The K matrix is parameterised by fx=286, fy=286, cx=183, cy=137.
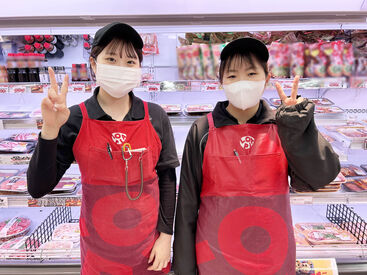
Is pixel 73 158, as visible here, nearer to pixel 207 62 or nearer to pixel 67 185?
pixel 67 185

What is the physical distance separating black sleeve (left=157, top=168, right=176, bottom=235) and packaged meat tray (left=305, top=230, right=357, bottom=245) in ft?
4.10

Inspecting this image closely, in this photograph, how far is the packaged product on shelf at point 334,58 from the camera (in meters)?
1.88

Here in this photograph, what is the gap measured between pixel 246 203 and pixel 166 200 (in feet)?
1.30

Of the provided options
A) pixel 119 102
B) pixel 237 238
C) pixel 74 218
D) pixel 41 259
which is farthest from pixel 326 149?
pixel 74 218

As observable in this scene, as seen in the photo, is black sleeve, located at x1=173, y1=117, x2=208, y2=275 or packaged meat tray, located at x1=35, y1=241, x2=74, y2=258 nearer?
black sleeve, located at x1=173, y1=117, x2=208, y2=275

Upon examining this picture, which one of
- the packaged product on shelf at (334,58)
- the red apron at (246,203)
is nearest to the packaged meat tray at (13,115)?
the red apron at (246,203)

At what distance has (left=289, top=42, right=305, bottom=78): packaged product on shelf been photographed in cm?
192

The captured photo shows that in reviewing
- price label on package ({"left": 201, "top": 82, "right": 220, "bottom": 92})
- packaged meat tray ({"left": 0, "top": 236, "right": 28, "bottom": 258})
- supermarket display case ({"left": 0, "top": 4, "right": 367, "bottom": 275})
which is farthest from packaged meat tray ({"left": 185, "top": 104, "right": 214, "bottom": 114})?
packaged meat tray ({"left": 0, "top": 236, "right": 28, "bottom": 258})

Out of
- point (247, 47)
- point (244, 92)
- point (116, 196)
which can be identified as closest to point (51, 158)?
point (116, 196)

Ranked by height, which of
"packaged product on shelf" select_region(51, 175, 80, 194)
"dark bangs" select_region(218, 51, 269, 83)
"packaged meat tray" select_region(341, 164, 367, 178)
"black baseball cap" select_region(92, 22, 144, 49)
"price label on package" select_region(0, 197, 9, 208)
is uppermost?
"black baseball cap" select_region(92, 22, 144, 49)

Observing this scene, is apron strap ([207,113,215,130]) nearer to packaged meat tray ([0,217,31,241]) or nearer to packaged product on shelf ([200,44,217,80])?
packaged product on shelf ([200,44,217,80])

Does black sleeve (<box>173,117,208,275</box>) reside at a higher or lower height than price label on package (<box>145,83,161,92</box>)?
lower

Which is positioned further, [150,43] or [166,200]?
[150,43]

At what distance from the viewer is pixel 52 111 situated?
114 cm
